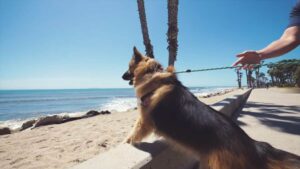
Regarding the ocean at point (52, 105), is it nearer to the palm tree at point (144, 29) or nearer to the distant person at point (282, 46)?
the palm tree at point (144, 29)

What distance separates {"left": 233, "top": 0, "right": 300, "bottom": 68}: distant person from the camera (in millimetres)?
2096

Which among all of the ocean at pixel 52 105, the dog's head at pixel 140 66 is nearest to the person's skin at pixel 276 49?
the dog's head at pixel 140 66

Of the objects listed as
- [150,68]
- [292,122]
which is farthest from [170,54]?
[150,68]

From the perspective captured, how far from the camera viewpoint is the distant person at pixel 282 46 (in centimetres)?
210

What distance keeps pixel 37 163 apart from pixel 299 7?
5.22 m

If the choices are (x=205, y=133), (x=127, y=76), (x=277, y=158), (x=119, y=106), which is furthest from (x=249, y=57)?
(x=119, y=106)

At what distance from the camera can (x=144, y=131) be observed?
3.18m

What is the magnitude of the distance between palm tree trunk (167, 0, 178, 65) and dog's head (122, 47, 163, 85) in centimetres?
785

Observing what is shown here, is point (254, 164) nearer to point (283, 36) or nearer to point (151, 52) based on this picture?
point (283, 36)

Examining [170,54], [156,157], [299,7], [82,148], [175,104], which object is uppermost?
[170,54]

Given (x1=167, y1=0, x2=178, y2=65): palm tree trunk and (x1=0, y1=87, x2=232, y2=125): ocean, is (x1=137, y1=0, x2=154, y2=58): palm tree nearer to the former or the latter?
(x1=167, y1=0, x2=178, y2=65): palm tree trunk

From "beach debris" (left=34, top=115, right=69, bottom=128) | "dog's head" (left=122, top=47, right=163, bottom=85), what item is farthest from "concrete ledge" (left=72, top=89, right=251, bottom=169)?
"beach debris" (left=34, top=115, right=69, bottom=128)

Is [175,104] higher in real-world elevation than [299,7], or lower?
lower

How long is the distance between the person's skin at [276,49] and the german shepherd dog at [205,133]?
0.72 meters
